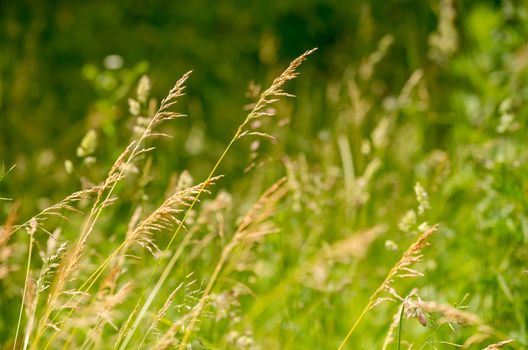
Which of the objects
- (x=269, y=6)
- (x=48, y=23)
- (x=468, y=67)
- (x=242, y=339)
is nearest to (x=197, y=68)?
(x=269, y=6)

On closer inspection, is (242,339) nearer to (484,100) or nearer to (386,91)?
(484,100)

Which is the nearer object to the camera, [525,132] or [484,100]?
[525,132]

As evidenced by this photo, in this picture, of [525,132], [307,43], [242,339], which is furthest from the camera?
[307,43]

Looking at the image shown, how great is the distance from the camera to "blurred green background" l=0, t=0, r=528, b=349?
2389 millimetres

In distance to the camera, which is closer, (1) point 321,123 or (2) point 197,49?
(1) point 321,123

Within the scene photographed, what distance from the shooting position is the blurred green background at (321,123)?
2389 millimetres

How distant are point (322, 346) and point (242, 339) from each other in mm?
555

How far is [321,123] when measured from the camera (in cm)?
460

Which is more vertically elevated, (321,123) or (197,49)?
(197,49)

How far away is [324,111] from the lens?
4902 millimetres

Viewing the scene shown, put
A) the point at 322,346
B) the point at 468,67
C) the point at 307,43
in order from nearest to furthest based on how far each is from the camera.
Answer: the point at 322,346, the point at 468,67, the point at 307,43

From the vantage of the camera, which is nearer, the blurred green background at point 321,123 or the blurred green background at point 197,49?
the blurred green background at point 321,123

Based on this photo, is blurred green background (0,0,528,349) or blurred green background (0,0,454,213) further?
blurred green background (0,0,454,213)

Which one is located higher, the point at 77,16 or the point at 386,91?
the point at 77,16
